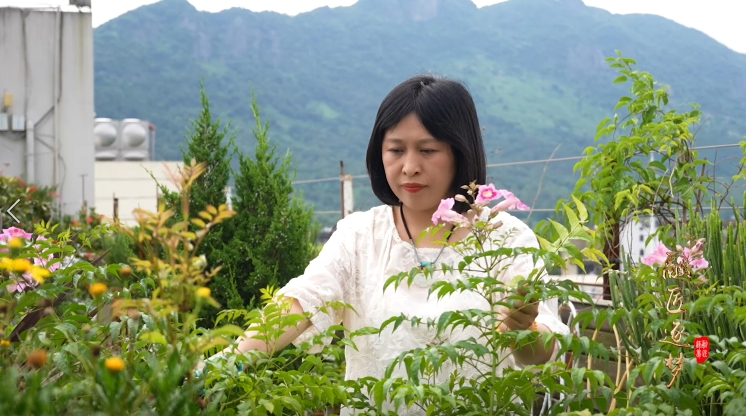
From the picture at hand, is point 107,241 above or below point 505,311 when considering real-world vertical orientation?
below

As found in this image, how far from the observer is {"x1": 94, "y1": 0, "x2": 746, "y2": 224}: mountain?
61.8 m

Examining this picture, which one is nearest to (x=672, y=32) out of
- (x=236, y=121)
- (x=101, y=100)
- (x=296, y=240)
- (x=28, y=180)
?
(x=236, y=121)

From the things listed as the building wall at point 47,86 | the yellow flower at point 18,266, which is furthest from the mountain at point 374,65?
the yellow flower at point 18,266

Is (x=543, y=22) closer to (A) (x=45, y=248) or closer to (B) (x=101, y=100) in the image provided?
(B) (x=101, y=100)

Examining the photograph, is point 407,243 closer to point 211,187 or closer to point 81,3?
point 211,187

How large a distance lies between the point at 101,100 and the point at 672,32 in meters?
48.2

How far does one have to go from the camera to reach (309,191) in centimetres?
4509

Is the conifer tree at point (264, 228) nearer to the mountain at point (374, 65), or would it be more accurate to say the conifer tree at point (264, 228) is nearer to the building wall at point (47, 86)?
the building wall at point (47, 86)

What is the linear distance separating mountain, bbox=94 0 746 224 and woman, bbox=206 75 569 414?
5181cm

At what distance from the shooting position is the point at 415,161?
1936 millimetres

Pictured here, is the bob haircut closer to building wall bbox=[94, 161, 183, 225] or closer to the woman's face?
the woman's face

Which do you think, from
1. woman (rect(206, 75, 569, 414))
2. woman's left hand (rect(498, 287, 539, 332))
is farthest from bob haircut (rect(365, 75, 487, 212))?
woman's left hand (rect(498, 287, 539, 332))

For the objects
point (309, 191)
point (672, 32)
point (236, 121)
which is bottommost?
point (309, 191)

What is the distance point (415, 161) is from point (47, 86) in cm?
1192
